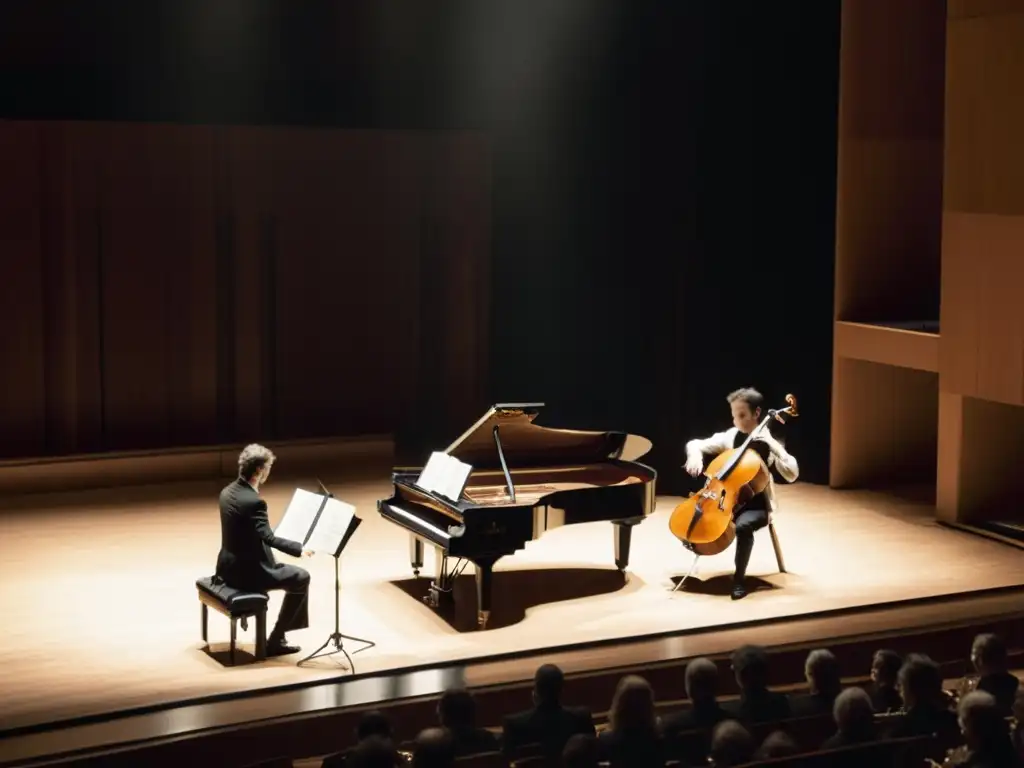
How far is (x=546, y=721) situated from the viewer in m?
4.82

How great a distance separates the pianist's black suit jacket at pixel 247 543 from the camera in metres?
6.57

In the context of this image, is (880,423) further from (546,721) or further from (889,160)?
(546,721)

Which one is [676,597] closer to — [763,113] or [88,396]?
[763,113]

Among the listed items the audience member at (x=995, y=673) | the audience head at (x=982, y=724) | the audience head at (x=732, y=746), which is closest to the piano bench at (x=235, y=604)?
the audience head at (x=732, y=746)

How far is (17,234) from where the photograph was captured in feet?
34.0

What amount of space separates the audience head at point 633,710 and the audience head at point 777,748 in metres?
0.35

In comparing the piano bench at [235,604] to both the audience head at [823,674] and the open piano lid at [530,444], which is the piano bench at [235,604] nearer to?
the open piano lid at [530,444]

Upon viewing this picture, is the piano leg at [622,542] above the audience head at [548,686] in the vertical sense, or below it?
below

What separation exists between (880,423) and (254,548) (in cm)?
544

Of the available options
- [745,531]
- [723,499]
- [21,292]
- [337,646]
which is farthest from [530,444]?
[21,292]

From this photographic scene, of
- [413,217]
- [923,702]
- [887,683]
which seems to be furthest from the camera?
[413,217]

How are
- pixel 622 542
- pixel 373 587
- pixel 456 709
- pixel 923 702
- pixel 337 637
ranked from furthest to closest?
pixel 622 542 < pixel 373 587 < pixel 337 637 < pixel 923 702 < pixel 456 709

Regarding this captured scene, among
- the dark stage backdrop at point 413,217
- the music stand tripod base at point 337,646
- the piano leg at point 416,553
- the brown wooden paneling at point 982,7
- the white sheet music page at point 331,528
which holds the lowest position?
the music stand tripod base at point 337,646

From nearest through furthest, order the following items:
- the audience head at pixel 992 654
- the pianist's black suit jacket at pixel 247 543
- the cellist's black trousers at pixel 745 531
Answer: the audience head at pixel 992 654 < the pianist's black suit jacket at pixel 247 543 < the cellist's black trousers at pixel 745 531
